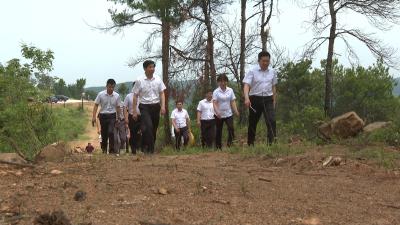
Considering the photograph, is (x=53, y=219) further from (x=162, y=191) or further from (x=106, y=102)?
(x=106, y=102)

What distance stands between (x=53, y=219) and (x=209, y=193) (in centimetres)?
140

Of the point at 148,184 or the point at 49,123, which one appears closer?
the point at 148,184

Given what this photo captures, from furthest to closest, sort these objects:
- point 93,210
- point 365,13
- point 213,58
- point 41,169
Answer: point 213,58, point 365,13, point 41,169, point 93,210

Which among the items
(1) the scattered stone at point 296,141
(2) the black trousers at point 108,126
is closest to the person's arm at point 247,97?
(1) the scattered stone at point 296,141

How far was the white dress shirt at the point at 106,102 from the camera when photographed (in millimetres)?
9406

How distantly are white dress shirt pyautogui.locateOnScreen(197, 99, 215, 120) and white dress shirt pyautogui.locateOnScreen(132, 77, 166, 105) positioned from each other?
7.60 feet

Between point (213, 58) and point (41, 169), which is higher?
point (213, 58)

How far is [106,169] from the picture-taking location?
17.9 feet

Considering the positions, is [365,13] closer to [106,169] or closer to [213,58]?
[213,58]

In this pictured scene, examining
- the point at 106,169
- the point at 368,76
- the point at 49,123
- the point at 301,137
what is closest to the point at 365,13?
the point at 301,137

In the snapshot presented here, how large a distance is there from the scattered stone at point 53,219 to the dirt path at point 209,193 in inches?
5.9

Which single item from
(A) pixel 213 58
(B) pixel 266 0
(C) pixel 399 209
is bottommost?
(C) pixel 399 209

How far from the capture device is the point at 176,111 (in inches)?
450

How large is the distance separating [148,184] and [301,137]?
6028mm
